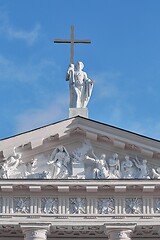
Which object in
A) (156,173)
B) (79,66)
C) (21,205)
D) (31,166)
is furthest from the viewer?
(79,66)

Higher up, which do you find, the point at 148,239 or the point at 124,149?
the point at 124,149

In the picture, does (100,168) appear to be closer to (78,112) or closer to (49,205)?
(49,205)

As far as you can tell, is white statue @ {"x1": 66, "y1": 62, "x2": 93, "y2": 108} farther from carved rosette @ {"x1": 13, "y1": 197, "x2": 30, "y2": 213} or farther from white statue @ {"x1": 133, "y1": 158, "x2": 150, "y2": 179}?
carved rosette @ {"x1": 13, "y1": 197, "x2": 30, "y2": 213}

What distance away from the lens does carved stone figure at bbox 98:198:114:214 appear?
23.8 m

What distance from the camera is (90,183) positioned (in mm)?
23688

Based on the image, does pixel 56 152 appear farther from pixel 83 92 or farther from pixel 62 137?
pixel 83 92

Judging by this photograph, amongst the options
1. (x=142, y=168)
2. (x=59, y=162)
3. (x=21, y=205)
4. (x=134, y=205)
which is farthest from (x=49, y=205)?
(x=142, y=168)

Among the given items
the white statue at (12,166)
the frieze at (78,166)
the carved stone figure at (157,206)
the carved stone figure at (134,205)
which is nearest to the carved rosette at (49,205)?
the frieze at (78,166)

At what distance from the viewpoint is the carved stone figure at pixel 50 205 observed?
23766 millimetres

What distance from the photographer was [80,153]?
2458cm

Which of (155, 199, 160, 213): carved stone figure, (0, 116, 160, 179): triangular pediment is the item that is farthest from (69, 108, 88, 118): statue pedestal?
(155, 199, 160, 213): carved stone figure

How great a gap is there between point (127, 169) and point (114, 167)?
0.42 m

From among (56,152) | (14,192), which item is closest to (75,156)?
(56,152)

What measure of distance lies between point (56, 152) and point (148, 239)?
4121 millimetres
